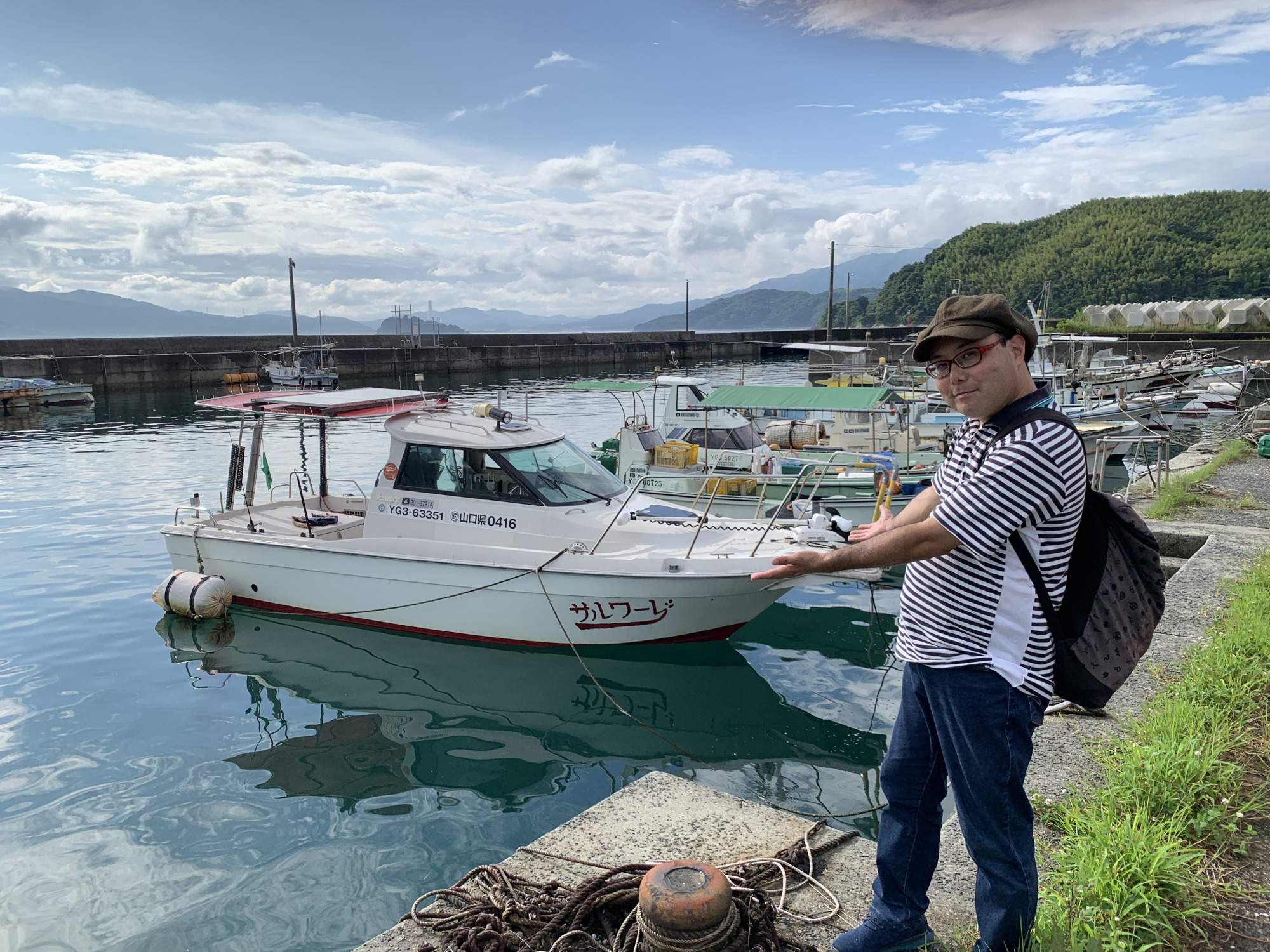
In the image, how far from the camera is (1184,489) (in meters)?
11.7

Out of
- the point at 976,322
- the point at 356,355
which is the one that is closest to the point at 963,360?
the point at 976,322

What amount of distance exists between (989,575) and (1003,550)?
86 mm

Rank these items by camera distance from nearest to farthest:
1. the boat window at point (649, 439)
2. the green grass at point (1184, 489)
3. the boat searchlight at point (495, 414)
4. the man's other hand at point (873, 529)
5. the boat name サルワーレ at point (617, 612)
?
the man's other hand at point (873, 529) < the boat name サルワーレ at point (617, 612) < the boat searchlight at point (495, 414) < the green grass at point (1184, 489) < the boat window at point (649, 439)

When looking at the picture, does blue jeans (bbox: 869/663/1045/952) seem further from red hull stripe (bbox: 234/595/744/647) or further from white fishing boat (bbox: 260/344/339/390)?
white fishing boat (bbox: 260/344/339/390)

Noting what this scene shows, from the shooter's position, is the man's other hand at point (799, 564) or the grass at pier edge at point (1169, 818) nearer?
the man's other hand at point (799, 564)

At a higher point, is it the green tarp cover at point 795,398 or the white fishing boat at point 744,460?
the green tarp cover at point 795,398

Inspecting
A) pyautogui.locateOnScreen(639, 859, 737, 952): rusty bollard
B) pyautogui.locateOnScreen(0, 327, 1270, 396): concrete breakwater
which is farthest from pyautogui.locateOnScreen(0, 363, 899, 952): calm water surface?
pyautogui.locateOnScreen(0, 327, 1270, 396): concrete breakwater

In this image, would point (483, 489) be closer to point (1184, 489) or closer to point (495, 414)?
point (495, 414)

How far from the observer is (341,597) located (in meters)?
9.51

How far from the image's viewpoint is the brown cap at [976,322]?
2.39 meters

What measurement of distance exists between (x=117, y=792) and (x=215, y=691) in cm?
214

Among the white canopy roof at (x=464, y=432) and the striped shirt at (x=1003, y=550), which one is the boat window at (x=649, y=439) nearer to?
the white canopy roof at (x=464, y=432)

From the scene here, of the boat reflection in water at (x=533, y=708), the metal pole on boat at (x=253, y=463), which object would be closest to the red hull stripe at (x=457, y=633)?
the boat reflection in water at (x=533, y=708)

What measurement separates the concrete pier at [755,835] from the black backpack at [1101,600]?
126 centimetres
